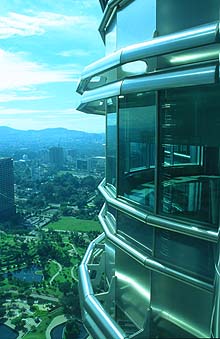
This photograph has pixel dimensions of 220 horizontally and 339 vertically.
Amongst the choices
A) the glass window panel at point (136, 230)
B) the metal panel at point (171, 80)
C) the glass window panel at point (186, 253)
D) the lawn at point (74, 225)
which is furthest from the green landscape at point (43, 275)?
the metal panel at point (171, 80)

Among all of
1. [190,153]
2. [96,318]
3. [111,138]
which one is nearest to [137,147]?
[190,153]

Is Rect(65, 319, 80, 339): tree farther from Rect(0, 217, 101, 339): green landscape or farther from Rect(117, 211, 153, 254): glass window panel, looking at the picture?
Rect(117, 211, 153, 254): glass window panel

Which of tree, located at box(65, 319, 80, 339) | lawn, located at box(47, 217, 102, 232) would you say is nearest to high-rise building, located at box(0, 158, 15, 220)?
lawn, located at box(47, 217, 102, 232)

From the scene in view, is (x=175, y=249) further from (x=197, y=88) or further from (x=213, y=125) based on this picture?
(x=197, y=88)

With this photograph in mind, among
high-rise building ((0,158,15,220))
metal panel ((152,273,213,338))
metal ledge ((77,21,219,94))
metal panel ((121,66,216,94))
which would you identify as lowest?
high-rise building ((0,158,15,220))

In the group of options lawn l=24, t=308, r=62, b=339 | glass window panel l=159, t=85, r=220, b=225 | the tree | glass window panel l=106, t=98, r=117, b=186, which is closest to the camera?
glass window panel l=159, t=85, r=220, b=225

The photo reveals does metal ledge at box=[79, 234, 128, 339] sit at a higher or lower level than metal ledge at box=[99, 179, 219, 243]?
lower

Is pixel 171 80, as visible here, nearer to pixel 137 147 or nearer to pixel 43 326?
pixel 137 147
